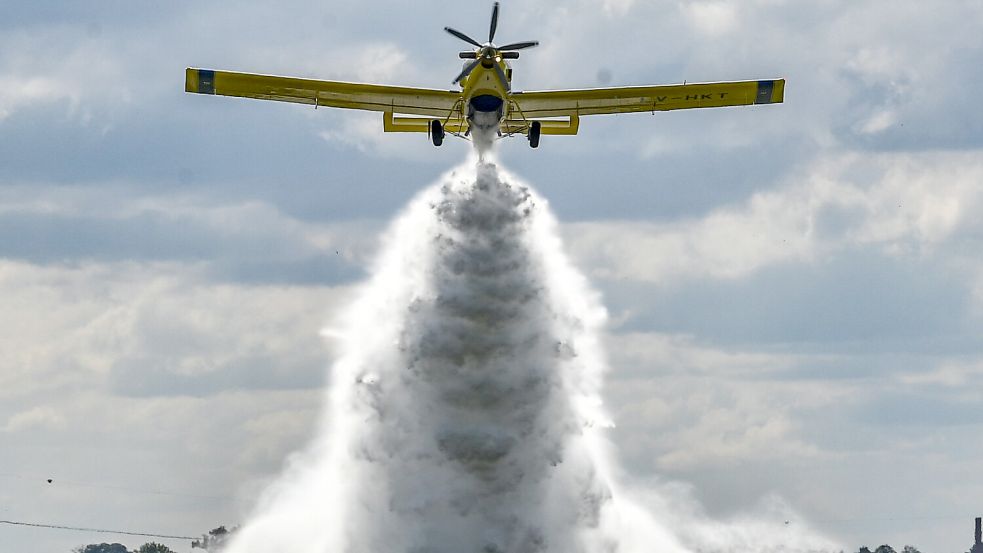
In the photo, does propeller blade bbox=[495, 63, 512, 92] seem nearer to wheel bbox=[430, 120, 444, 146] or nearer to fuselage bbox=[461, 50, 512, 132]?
fuselage bbox=[461, 50, 512, 132]

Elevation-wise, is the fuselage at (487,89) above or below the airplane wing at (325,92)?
below

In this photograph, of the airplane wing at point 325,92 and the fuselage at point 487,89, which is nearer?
the fuselage at point 487,89

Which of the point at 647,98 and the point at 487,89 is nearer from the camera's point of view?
the point at 487,89

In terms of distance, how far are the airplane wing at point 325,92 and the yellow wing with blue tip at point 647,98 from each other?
3.55 m

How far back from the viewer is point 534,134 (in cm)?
6981

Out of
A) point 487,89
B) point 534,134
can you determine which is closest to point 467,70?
point 487,89

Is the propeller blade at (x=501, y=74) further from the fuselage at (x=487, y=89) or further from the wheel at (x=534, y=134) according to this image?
the wheel at (x=534, y=134)

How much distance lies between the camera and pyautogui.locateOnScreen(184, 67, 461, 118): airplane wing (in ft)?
230

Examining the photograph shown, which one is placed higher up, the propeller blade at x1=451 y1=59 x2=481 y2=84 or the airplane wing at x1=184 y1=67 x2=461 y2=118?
the airplane wing at x1=184 y1=67 x2=461 y2=118

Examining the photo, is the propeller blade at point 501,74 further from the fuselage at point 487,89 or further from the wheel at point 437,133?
the wheel at point 437,133

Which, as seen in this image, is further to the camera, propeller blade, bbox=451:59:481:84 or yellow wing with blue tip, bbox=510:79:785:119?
yellow wing with blue tip, bbox=510:79:785:119

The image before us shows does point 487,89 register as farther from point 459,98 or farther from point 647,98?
point 647,98

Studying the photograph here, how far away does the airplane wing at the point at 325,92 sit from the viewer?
230 ft

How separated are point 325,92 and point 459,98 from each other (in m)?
6.77
